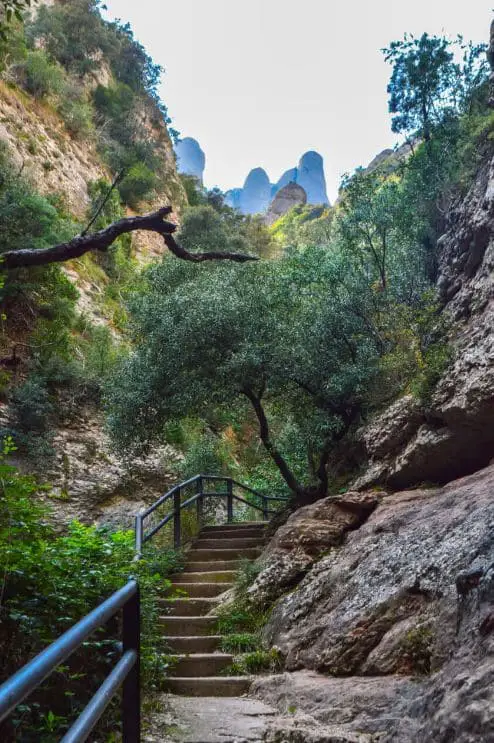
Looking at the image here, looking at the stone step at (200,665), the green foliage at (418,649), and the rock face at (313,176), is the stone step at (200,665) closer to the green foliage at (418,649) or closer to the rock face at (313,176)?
the green foliage at (418,649)

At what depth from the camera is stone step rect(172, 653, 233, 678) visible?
598cm

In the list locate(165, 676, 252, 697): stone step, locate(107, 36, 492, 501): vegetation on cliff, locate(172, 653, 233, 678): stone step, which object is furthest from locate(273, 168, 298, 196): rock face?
locate(165, 676, 252, 697): stone step

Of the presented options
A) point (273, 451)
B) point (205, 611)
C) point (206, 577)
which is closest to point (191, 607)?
point (205, 611)

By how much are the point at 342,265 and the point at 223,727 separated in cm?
1203

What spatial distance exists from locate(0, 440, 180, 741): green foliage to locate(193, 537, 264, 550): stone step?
5.59 metres

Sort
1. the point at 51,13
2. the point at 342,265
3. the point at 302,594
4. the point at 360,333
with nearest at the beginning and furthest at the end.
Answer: the point at 302,594
the point at 360,333
the point at 342,265
the point at 51,13

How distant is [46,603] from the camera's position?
3475 mm

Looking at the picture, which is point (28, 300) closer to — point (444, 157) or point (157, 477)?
point (157, 477)

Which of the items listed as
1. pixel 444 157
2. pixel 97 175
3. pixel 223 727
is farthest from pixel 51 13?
pixel 223 727

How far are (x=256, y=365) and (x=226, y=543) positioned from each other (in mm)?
3199

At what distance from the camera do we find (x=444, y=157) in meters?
14.9

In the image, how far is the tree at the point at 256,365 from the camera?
10336 mm

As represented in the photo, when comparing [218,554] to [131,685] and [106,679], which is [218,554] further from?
[106,679]

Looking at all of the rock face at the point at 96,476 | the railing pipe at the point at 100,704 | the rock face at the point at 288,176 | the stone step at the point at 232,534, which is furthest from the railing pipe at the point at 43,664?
the rock face at the point at 288,176
